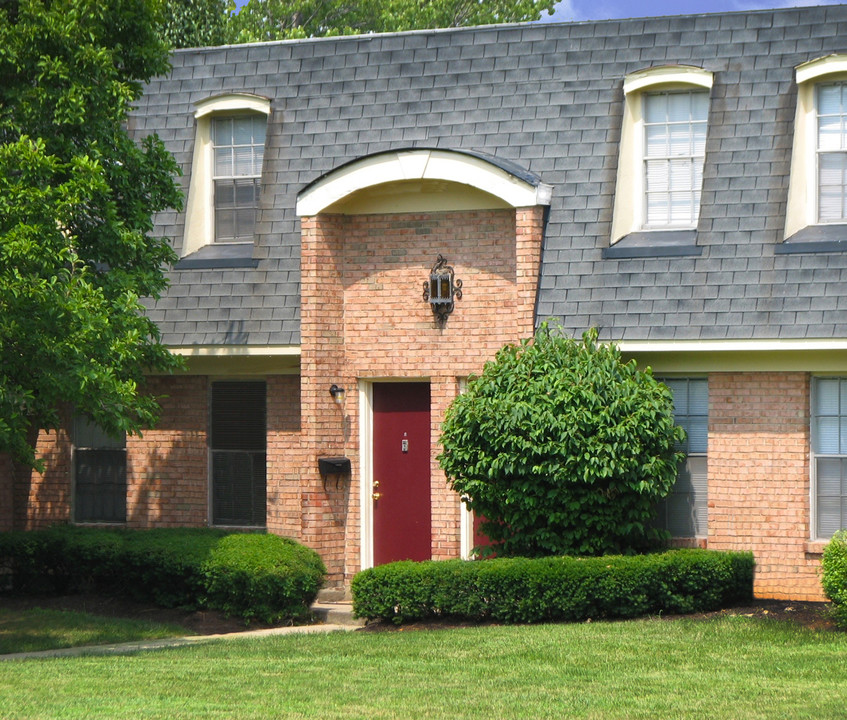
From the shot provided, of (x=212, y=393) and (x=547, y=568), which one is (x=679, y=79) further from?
(x=212, y=393)

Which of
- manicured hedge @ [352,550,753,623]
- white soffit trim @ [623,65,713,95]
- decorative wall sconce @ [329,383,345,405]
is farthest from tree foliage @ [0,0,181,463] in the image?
white soffit trim @ [623,65,713,95]

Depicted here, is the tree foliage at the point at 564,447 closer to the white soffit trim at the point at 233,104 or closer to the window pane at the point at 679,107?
the window pane at the point at 679,107

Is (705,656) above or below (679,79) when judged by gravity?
below

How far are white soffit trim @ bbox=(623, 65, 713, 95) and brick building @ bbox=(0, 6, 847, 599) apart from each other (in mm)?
33

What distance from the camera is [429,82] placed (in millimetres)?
17125

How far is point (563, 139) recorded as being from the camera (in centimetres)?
1644

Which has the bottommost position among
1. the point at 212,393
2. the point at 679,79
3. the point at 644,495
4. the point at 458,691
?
the point at 458,691

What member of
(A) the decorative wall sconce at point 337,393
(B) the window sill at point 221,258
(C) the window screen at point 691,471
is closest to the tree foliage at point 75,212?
(B) the window sill at point 221,258

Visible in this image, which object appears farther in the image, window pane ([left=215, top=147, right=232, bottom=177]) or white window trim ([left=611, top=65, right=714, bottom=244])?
window pane ([left=215, top=147, right=232, bottom=177])

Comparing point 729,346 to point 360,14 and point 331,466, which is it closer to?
point 331,466

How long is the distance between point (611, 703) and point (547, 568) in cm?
420

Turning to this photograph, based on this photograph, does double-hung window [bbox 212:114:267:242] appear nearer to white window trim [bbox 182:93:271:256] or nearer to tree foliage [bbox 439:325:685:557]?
white window trim [bbox 182:93:271:256]

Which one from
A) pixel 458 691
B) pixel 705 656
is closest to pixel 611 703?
pixel 458 691

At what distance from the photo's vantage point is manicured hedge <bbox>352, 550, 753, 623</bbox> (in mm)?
14266
